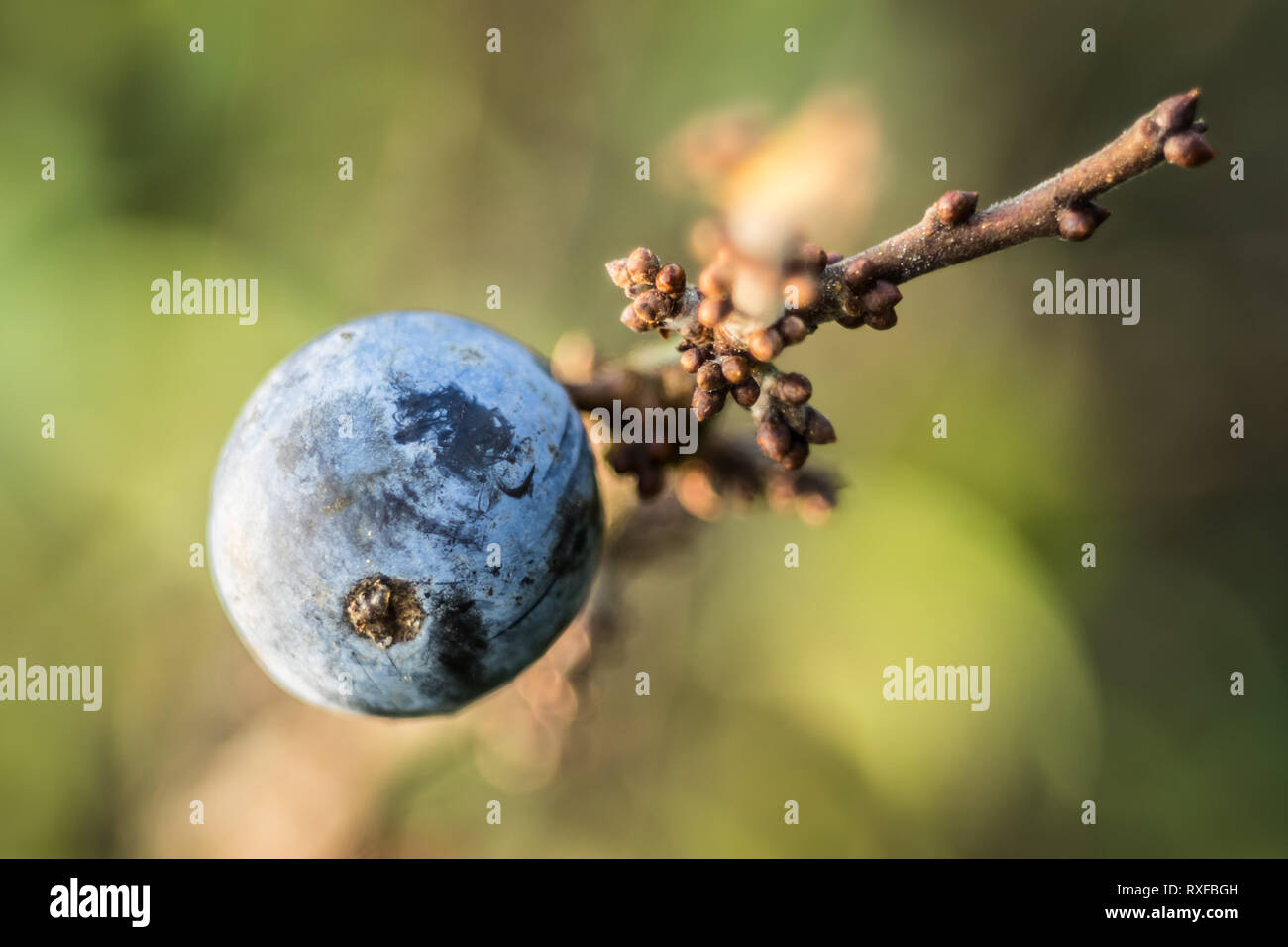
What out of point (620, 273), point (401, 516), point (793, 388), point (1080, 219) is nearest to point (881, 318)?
point (793, 388)

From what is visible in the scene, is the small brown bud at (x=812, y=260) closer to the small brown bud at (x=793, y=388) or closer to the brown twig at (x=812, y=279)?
the brown twig at (x=812, y=279)

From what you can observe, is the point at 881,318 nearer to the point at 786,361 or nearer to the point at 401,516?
the point at 401,516

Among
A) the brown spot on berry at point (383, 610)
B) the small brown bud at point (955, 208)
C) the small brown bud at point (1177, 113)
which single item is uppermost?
the small brown bud at point (1177, 113)

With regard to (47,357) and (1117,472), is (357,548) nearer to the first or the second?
(47,357)

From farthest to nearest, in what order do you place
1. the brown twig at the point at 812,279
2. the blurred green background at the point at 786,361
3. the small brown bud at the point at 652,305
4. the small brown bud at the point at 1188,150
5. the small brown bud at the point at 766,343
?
1. the blurred green background at the point at 786,361
2. the small brown bud at the point at 652,305
3. the small brown bud at the point at 766,343
4. the brown twig at the point at 812,279
5. the small brown bud at the point at 1188,150

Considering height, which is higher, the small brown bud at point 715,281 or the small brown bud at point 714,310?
the small brown bud at point 715,281

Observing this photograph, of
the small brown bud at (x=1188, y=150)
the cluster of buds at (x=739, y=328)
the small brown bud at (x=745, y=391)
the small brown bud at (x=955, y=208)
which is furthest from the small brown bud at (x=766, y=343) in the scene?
the small brown bud at (x=1188, y=150)
